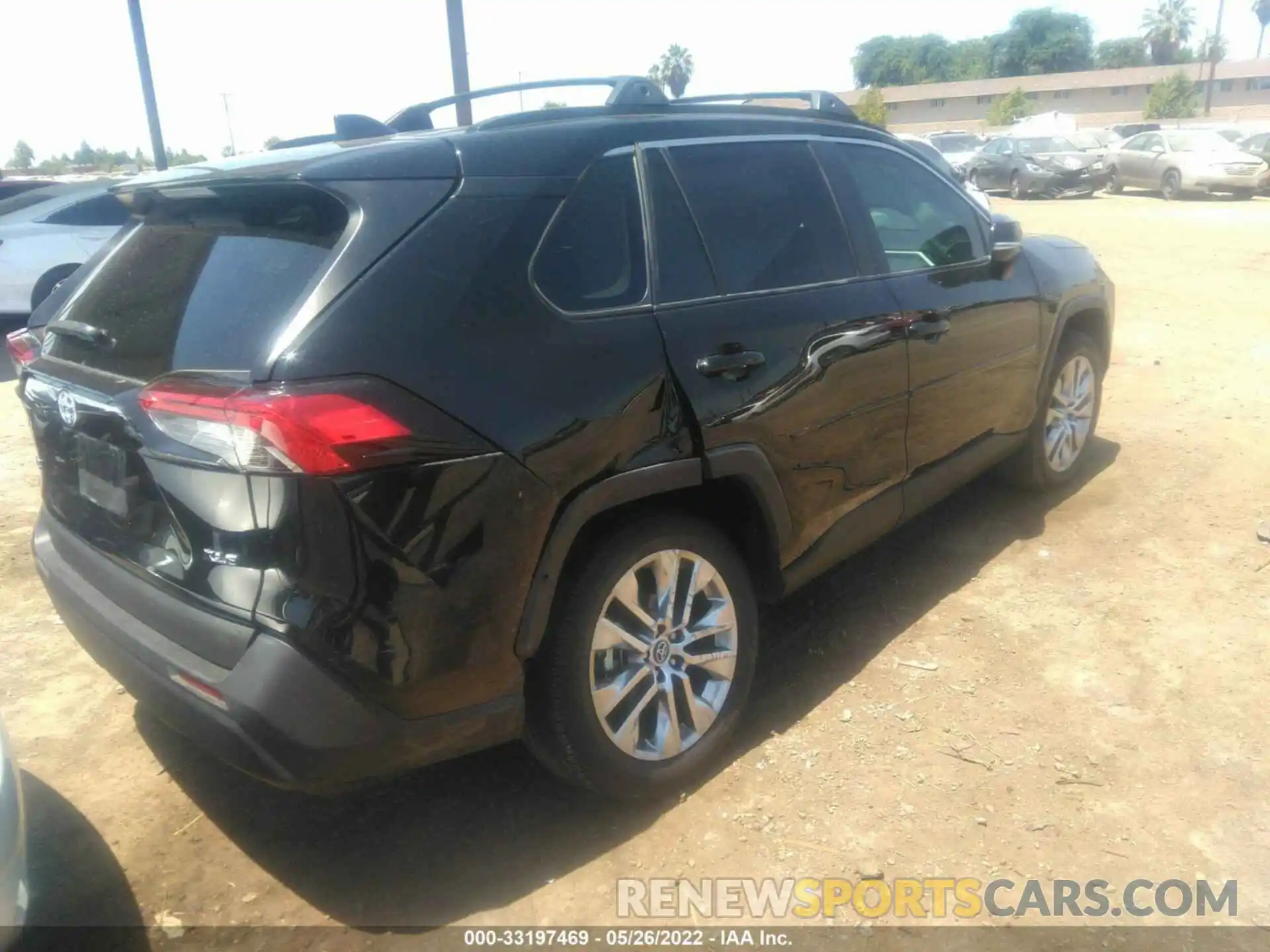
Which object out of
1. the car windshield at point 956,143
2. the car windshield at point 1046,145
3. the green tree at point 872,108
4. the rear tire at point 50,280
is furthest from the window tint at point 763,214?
the green tree at point 872,108

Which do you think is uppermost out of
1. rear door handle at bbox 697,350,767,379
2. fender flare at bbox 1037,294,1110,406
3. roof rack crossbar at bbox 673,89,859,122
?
roof rack crossbar at bbox 673,89,859,122

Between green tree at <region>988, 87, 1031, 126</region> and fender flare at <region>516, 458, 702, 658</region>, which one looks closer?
fender flare at <region>516, 458, 702, 658</region>

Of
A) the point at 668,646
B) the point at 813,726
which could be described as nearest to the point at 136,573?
the point at 668,646

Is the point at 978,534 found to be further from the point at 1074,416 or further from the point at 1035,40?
the point at 1035,40

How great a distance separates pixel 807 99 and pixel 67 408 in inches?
122

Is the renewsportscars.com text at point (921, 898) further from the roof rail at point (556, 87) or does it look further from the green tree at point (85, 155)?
the green tree at point (85, 155)

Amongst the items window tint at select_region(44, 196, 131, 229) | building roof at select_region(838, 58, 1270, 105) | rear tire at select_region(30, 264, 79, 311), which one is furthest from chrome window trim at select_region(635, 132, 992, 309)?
building roof at select_region(838, 58, 1270, 105)

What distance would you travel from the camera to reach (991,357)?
13.8 feet

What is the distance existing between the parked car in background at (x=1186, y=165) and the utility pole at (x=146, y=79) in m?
20.5

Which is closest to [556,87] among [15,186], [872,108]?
[15,186]

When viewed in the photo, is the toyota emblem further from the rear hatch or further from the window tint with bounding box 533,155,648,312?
the window tint with bounding box 533,155,648,312

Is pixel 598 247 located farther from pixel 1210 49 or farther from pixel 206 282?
pixel 1210 49

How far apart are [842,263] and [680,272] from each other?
830 millimetres

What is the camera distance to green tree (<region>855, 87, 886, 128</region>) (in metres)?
55.8
